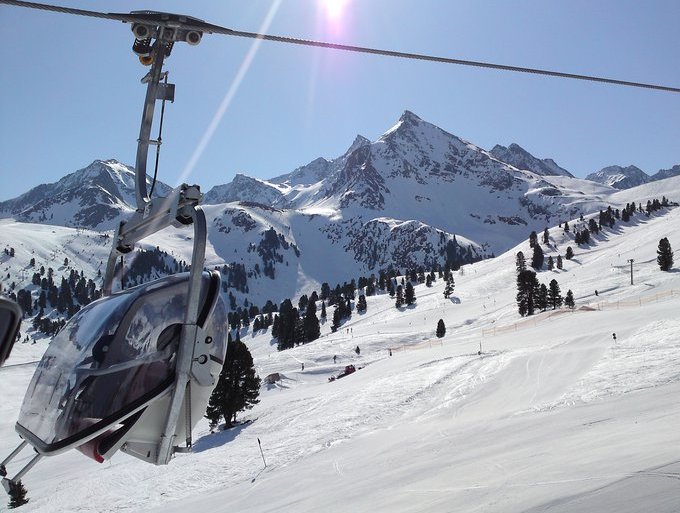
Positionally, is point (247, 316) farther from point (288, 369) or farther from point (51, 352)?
point (51, 352)

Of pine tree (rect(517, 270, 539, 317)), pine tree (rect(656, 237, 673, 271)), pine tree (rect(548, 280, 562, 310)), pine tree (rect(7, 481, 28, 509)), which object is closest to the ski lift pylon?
pine tree (rect(7, 481, 28, 509))

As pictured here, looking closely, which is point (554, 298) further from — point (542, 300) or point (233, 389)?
point (233, 389)

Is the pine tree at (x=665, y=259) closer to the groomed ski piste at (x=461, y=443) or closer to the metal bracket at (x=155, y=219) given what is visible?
the groomed ski piste at (x=461, y=443)

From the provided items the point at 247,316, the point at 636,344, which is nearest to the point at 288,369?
the point at 636,344

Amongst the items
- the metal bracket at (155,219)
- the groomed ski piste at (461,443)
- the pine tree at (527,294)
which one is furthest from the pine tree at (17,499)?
the pine tree at (527,294)

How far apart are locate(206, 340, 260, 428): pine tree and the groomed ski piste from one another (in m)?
1.46

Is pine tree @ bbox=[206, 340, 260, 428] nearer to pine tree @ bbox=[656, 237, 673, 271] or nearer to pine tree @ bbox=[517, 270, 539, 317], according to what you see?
pine tree @ bbox=[517, 270, 539, 317]

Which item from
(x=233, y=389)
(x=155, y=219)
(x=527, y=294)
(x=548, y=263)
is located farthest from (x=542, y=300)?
(x=155, y=219)

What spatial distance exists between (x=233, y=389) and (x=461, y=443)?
75.3 ft

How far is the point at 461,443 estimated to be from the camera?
667 inches

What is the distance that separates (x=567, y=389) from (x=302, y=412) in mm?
15115

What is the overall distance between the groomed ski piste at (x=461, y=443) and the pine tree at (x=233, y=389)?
4.80 feet

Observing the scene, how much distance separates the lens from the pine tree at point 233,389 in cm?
3531

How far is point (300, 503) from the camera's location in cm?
1502
